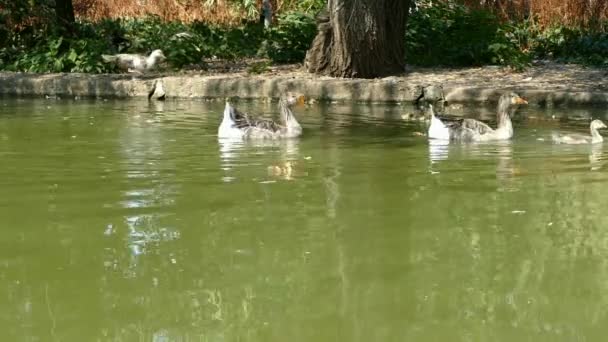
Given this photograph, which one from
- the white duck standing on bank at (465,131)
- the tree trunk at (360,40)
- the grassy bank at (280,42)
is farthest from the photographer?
the grassy bank at (280,42)

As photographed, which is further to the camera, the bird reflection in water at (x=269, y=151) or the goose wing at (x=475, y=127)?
the goose wing at (x=475, y=127)

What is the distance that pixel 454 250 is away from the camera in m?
5.61

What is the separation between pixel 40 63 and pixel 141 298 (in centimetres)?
1321

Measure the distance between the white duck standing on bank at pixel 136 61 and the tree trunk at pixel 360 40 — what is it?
2.89 meters

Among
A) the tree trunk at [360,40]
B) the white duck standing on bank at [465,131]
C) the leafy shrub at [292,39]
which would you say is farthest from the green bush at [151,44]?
the white duck standing on bank at [465,131]

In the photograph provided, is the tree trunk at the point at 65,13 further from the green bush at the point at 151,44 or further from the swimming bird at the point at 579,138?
the swimming bird at the point at 579,138

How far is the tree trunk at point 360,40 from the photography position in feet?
50.2

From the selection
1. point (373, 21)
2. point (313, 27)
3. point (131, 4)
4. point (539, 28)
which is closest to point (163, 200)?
point (373, 21)

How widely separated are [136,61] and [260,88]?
3366 mm

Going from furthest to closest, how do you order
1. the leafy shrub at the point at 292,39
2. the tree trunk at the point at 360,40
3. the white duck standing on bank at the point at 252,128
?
the leafy shrub at the point at 292,39 < the tree trunk at the point at 360,40 < the white duck standing on bank at the point at 252,128

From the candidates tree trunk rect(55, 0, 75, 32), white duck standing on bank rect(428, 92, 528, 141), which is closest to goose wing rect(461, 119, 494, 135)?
white duck standing on bank rect(428, 92, 528, 141)

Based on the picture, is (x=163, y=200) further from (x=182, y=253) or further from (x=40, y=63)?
(x=40, y=63)

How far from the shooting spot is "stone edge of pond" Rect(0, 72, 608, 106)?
45.0 feet

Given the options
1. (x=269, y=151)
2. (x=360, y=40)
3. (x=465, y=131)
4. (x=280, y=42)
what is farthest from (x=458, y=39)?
(x=269, y=151)
